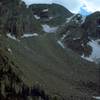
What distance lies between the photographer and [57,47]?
408 ft

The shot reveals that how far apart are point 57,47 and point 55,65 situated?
71.6 ft

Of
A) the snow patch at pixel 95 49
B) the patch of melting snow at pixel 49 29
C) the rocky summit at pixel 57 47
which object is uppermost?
the rocky summit at pixel 57 47

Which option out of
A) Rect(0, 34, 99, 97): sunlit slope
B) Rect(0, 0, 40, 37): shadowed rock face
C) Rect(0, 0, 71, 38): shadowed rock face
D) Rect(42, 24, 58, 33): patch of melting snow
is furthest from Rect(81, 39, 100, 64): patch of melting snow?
Rect(0, 0, 40, 37): shadowed rock face

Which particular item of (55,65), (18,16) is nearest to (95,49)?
(18,16)

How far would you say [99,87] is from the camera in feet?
293

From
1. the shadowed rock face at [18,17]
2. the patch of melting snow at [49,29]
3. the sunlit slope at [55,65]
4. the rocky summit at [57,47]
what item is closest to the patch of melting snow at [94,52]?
the rocky summit at [57,47]

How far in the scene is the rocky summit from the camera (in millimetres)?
80688

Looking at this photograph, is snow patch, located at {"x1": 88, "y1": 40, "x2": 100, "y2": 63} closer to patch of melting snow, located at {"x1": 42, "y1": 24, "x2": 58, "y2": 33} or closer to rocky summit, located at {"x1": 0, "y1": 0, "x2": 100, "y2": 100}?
rocky summit, located at {"x1": 0, "y1": 0, "x2": 100, "y2": 100}

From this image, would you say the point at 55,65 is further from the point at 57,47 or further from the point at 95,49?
the point at 95,49

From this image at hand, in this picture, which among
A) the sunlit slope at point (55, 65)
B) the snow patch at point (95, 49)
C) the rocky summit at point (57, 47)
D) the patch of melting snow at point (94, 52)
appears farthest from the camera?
the snow patch at point (95, 49)

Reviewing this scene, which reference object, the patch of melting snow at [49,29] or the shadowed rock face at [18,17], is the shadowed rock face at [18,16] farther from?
the patch of melting snow at [49,29]

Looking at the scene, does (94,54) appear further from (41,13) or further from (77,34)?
(41,13)

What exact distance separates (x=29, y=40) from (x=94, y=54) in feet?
82.3

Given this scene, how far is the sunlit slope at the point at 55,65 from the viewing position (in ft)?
267
